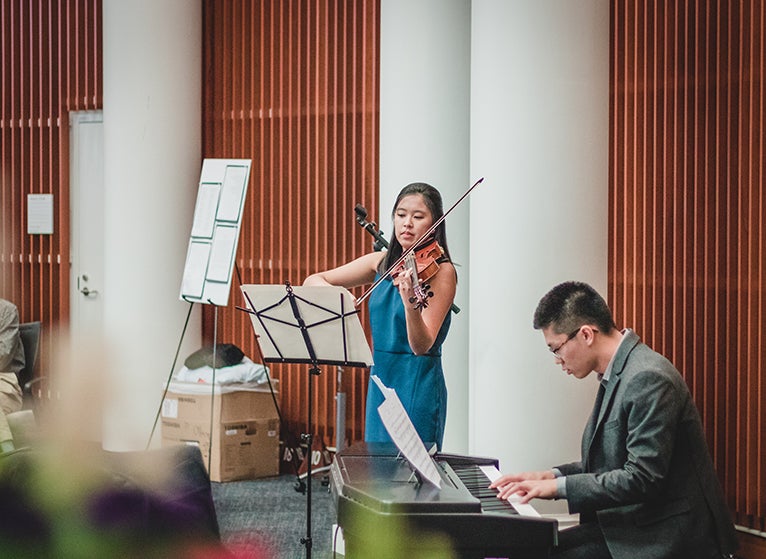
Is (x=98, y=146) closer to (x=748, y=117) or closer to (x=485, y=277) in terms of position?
(x=485, y=277)

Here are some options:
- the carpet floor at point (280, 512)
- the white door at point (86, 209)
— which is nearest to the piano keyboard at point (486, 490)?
the carpet floor at point (280, 512)

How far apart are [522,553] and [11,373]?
386 cm

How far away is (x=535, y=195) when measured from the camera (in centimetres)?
398

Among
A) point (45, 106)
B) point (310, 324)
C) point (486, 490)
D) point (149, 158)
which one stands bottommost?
point (486, 490)

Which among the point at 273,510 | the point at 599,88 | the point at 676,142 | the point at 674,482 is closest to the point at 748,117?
the point at 676,142

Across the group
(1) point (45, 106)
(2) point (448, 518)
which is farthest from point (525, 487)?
(1) point (45, 106)

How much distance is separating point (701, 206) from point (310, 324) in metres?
2.50

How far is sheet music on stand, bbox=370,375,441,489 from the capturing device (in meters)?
1.79

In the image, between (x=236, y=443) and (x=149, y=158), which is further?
(x=149, y=158)

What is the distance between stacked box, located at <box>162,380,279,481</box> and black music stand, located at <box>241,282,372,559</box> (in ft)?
7.51

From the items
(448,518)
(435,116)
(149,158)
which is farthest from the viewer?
(149,158)

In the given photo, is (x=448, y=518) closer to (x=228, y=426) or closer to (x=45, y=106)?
(x=228, y=426)

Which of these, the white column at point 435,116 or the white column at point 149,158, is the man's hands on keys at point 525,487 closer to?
the white column at point 435,116

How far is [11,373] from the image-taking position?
16.3 ft
